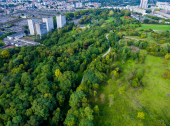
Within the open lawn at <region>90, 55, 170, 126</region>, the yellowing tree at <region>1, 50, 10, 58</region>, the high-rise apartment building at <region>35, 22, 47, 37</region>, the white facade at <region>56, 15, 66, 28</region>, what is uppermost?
the white facade at <region>56, 15, 66, 28</region>

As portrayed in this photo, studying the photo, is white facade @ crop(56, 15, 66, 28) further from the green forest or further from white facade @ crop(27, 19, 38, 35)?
the green forest

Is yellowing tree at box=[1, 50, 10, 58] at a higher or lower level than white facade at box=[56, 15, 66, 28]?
lower

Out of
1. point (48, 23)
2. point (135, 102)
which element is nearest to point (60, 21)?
point (48, 23)

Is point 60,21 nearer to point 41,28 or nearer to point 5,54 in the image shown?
point 41,28

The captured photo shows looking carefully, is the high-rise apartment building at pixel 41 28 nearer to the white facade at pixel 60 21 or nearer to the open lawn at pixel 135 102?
the white facade at pixel 60 21

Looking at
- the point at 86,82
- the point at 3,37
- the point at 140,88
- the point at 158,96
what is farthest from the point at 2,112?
the point at 3,37

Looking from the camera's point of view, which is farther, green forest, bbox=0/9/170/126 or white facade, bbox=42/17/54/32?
white facade, bbox=42/17/54/32

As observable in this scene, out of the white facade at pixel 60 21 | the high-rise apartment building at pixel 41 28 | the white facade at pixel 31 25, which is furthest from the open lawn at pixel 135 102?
the white facade at pixel 31 25

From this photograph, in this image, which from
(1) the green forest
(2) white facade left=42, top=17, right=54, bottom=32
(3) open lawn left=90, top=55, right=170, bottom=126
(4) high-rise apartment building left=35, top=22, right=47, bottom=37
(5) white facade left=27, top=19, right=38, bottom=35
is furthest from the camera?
(5) white facade left=27, top=19, right=38, bottom=35

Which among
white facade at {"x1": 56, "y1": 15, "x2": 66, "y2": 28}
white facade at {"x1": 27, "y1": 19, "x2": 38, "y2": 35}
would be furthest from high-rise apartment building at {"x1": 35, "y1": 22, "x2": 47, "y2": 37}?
white facade at {"x1": 56, "y1": 15, "x2": 66, "y2": 28}
